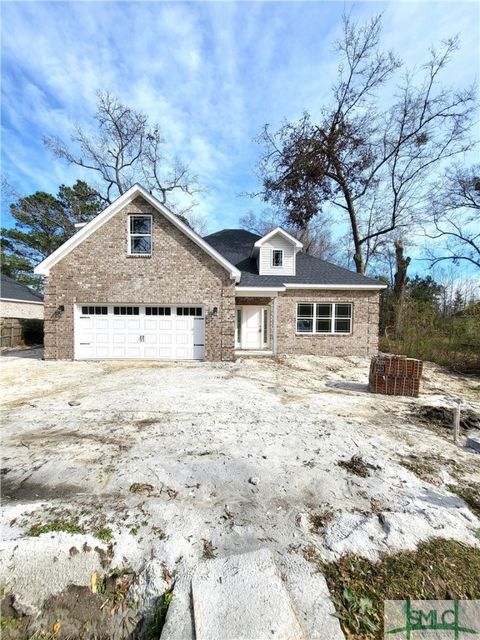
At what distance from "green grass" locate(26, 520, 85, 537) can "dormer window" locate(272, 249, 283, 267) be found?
1265 cm

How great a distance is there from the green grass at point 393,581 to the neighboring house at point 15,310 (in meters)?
17.7

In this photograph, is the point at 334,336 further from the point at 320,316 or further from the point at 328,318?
the point at 320,316

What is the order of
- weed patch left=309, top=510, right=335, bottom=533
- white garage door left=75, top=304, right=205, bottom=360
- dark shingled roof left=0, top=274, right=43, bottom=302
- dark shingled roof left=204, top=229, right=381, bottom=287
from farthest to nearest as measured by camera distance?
dark shingled roof left=0, top=274, right=43, bottom=302 → dark shingled roof left=204, top=229, right=381, bottom=287 → white garage door left=75, top=304, right=205, bottom=360 → weed patch left=309, top=510, right=335, bottom=533

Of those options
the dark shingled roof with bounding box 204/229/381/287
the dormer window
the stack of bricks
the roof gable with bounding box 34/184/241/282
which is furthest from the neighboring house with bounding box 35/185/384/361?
the stack of bricks

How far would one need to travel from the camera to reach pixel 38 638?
5.71 feet

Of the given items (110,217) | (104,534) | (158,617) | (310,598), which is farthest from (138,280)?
(310,598)

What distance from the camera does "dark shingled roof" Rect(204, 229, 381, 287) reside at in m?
13.2

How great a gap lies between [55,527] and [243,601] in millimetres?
1692

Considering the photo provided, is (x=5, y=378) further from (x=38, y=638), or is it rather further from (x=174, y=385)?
(x=38, y=638)

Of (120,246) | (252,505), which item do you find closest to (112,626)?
(252,505)

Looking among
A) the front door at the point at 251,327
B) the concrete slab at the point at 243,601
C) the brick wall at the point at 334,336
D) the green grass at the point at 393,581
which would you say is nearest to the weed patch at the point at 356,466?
the green grass at the point at 393,581

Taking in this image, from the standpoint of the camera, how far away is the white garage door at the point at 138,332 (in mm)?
10891

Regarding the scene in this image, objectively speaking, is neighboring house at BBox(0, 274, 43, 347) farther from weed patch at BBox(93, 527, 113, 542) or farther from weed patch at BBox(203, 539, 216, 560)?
weed patch at BBox(203, 539, 216, 560)

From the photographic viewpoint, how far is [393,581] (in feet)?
6.88
